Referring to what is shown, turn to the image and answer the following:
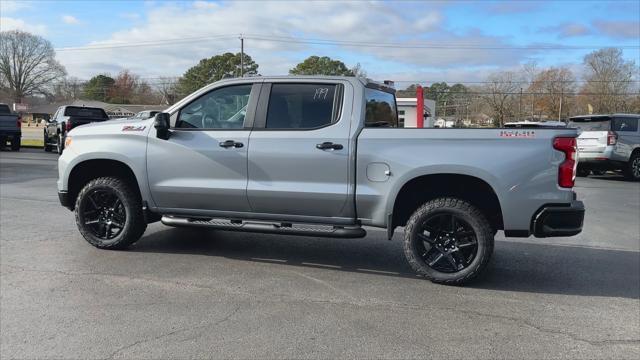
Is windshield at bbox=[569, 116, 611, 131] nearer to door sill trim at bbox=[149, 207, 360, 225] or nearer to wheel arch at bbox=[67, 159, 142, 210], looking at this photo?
Result: door sill trim at bbox=[149, 207, 360, 225]

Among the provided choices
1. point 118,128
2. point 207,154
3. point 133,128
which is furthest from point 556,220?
point 118,128

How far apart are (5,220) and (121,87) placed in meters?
95.8

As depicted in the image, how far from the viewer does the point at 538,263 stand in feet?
20.3

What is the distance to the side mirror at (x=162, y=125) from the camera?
5773 mm

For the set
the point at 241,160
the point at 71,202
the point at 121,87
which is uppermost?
the point at 121,87

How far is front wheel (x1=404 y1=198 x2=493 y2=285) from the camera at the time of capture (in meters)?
5.11

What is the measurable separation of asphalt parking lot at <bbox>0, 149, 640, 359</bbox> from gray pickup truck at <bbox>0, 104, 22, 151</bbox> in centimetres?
1829

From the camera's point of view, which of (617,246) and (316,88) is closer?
(316,88)

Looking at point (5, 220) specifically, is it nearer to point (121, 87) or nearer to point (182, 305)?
point (182, 305)

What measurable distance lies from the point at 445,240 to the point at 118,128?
3.80 meters

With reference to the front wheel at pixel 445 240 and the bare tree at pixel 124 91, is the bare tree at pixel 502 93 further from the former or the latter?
the bare tree at pixel 124 91

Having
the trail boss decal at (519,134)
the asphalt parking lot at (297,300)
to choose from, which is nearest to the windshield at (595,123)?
the asphalt parking lot at (297,300)

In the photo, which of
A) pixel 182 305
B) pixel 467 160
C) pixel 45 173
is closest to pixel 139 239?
pixel 182 305

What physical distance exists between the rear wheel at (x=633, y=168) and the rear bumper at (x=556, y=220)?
1235 centimetres
